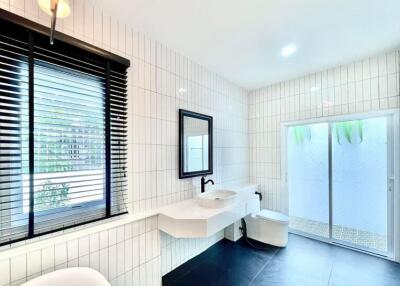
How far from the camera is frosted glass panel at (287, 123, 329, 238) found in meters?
3.05

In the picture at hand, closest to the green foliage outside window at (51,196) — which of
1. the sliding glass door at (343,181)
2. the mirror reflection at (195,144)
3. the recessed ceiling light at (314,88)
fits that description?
the mirror reflection at (195,144)

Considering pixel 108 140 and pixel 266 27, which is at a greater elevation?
pixel 266 27

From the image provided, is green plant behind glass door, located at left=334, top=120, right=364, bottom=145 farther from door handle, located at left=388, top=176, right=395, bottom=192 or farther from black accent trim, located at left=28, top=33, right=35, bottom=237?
black accent trim, located at left=28, top=33, right=35, bottom=237

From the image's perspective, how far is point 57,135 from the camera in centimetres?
145

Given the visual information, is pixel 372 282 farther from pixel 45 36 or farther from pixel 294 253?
pixel 45 36

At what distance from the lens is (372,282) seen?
2.08 metres

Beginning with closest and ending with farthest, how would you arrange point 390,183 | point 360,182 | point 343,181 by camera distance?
point 390,183 → point 360,182 → point 343,181

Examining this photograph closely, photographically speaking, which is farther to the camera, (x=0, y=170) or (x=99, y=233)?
(x=99, y=233)

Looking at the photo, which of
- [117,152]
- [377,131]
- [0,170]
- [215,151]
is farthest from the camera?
[215,151]

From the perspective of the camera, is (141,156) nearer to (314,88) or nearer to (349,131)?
(314,88)

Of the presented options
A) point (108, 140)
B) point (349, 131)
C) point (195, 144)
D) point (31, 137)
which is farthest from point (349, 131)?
point (31, 137)

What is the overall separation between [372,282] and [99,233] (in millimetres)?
2739

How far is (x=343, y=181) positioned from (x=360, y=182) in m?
0.19

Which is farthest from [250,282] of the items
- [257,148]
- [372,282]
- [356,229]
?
[257,148]
